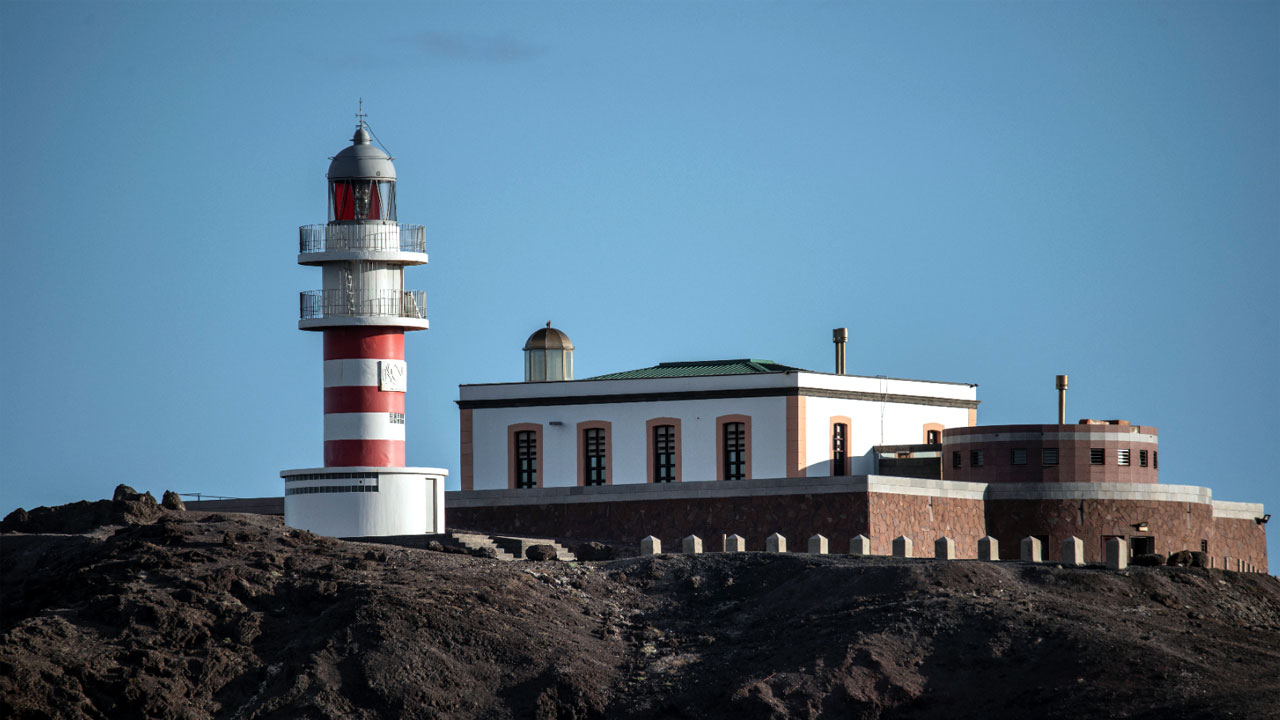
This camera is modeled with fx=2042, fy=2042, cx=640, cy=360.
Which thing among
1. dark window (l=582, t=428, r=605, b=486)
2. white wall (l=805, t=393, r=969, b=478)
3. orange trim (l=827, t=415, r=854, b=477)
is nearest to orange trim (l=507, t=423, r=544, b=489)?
dark window (l=582, t=428, r=605, b=486)

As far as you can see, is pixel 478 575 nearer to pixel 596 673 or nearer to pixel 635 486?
pixel 596 673

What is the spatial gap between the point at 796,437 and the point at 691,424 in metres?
2.75

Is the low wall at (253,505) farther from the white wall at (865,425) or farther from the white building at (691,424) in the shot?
the white wall at (865,425)

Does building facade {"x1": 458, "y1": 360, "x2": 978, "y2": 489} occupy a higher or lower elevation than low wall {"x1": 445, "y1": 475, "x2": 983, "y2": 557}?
higher

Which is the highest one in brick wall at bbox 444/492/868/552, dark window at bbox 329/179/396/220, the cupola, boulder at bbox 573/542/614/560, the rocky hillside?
dark window at bbox 329/179/396/220

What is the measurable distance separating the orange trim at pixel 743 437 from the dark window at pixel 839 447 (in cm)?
204

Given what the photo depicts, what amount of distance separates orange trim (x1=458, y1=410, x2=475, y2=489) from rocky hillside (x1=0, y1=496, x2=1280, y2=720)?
1700 centimetres

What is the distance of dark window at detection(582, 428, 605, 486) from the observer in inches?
1923

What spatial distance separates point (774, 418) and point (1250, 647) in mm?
19172

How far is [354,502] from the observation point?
131 ft

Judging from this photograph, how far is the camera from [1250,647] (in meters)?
29.0

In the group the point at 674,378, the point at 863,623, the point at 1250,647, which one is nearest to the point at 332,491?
the point at 674,378

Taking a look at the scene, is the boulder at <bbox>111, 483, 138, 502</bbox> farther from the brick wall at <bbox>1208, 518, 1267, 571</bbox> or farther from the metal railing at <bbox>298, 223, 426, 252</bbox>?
the brick wall at <bbox>1208, 518, 1267, 571</bbox>

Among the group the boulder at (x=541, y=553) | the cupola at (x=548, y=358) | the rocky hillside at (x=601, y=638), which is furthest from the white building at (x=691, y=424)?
the rocky hillside at (x=601, y=638)
